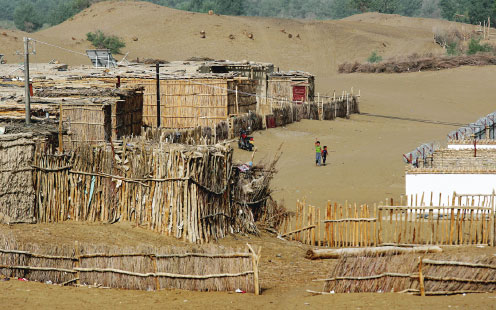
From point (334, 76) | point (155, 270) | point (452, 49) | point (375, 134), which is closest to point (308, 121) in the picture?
point (375, 134)

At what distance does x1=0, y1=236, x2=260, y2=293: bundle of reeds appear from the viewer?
10.7 metres

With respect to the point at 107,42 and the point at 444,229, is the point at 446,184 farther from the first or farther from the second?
the point at 107,42

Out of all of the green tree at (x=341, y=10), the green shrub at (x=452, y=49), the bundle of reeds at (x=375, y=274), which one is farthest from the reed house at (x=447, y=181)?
the green tree at (x=341, y=10)

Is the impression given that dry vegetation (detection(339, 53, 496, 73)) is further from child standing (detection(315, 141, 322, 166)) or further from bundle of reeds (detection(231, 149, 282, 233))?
bundle of reeds (detection(231, 149, 282, 233))

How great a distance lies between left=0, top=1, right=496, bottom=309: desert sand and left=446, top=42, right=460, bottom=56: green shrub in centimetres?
146

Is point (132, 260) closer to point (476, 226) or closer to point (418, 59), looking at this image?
point (476, 226)

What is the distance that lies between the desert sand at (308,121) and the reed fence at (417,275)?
0.25 metres

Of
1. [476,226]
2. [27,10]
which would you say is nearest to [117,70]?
[476,226]

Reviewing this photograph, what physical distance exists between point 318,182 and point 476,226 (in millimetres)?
8333

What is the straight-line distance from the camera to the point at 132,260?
10.8 m

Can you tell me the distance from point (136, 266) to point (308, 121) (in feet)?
80.7

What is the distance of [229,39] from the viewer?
64500 millimetres

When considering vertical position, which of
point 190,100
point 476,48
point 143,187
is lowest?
point 143,187

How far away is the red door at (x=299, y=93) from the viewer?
38750 millimetres
